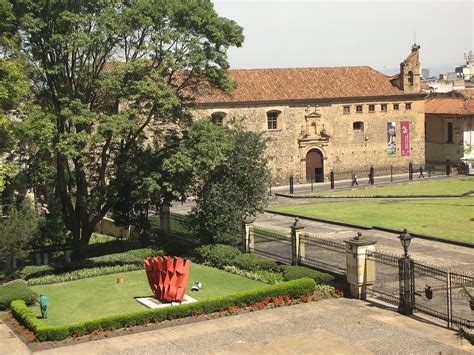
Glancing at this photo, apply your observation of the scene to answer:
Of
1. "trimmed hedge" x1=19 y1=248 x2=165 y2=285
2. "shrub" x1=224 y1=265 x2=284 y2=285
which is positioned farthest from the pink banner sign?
"shrub" x1=224 y1=265 x2=284 y2=285

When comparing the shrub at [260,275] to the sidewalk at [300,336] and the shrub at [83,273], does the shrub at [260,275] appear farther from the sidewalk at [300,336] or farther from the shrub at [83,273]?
the shrub at [83,273]

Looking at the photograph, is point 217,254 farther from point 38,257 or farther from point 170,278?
point 38,257

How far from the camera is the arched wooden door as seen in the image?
58.2m

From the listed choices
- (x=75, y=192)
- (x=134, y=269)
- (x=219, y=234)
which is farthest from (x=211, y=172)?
(x=75, y=192)

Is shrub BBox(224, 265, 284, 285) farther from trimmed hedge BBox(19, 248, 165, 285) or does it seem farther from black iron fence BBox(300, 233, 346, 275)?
trimmed hedge BBox(19, 248, 165, 285)

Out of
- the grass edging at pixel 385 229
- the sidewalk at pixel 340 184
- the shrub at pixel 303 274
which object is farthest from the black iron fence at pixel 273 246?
the sidewalk at pixel 340 184

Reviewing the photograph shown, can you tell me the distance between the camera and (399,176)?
59875 mm

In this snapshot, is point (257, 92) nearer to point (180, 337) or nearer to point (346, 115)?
point (346, 115)

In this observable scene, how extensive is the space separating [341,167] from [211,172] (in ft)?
98.9

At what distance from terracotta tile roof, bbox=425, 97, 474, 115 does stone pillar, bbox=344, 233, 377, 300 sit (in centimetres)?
4432

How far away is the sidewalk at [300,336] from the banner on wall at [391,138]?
40983 mm

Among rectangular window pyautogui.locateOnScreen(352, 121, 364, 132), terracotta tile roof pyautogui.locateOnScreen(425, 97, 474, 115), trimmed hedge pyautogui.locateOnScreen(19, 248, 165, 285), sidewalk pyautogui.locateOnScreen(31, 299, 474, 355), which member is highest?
terracotta tile roof pyautogui.locateOnScreen(425, 97, 474, 115)

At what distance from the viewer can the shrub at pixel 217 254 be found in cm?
2850

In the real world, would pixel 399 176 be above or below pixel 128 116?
below
